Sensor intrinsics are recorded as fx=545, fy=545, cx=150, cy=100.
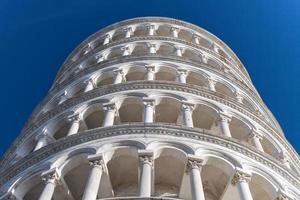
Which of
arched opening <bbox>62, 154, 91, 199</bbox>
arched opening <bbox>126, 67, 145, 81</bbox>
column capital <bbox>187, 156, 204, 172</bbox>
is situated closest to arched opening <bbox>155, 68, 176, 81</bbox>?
arched opening <bbox>126, 67, 145, 81</bbox>

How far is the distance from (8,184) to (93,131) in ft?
11.0

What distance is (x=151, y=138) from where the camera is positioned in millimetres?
18109

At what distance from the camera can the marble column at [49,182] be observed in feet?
53.1

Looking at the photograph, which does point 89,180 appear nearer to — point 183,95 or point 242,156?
point 242,156

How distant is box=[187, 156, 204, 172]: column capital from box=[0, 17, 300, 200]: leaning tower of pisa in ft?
0.11

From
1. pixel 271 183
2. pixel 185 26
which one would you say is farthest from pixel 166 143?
pixel 185 26

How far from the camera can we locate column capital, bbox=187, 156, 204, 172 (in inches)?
656

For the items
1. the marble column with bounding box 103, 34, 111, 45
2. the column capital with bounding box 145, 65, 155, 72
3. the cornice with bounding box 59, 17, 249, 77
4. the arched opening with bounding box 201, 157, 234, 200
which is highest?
the cornice with bounding box 59, 17, 249, 77

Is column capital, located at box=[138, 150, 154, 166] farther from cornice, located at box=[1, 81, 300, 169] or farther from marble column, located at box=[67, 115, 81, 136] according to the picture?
cornice, located at box=[1, 81, 300, 169]

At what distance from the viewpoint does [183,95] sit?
22.7 metres

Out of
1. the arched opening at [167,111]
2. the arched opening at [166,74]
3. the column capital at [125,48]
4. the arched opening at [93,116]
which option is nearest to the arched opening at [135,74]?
the arched opening at [166,74]

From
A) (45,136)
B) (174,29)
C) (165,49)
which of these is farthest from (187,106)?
(174,29)

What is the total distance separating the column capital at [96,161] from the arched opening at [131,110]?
5.67 metres

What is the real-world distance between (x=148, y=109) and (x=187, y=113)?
1543 millimetres
